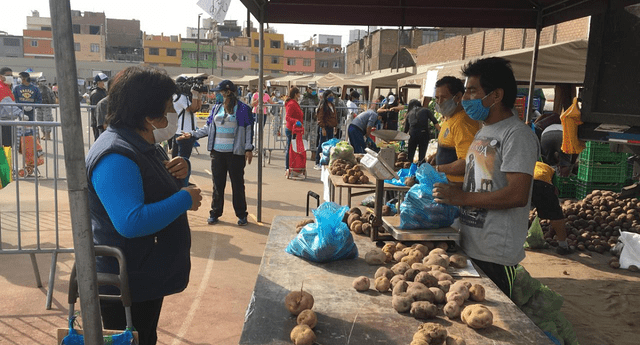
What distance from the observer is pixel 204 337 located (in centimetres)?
413

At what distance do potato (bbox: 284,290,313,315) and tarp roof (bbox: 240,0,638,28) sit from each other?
4.64 metres

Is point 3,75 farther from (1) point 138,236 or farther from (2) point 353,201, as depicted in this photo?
(1) point 138,236

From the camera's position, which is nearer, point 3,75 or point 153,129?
point 153,129

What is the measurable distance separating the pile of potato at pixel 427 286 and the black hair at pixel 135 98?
1398 mm

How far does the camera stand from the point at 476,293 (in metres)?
2.63

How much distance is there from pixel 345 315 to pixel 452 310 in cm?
52

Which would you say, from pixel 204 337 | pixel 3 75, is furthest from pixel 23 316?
pixel 3 75

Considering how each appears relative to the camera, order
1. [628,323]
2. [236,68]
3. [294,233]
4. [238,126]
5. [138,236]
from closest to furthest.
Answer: [138,236] < [294,233] < [628,323] < [238,126] < [236,68]

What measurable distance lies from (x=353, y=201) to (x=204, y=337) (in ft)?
19.3

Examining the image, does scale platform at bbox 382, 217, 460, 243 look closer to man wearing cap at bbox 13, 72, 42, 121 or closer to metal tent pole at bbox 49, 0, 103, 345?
metal tent pole at bbox 49, 0, 103, 345

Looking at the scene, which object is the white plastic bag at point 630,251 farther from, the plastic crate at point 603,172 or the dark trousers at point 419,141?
the dark trousers at point 419,141

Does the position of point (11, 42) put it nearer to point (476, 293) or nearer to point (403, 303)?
point (403, 303)

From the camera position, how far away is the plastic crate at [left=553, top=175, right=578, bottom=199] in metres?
9.85

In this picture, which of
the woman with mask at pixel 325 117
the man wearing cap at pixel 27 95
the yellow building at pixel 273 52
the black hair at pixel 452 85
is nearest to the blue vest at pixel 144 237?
the black hair at pixel 452 85
